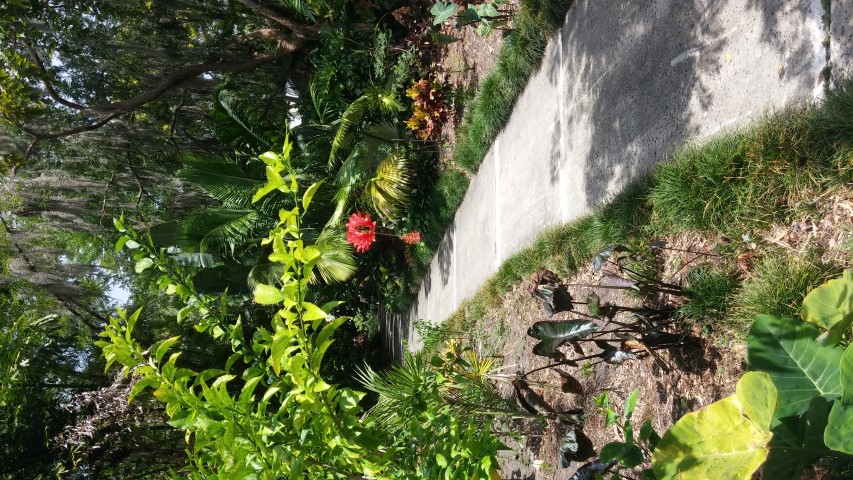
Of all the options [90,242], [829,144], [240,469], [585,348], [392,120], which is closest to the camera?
[240,469]

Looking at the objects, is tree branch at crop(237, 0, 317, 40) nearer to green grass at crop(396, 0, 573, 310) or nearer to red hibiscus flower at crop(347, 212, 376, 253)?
red hibiscus flower at crop(347, 212, 376, 253)

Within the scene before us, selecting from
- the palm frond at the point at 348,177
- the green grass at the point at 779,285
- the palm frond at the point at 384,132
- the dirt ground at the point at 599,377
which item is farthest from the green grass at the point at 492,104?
the green grass at the point at 779,285

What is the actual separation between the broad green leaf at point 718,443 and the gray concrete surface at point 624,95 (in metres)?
1.79

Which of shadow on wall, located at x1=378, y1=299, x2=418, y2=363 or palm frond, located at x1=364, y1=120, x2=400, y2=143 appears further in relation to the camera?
shadow on wall, located at x1=378, y1=299, x2=418, y2=363

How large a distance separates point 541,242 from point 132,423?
235 inches


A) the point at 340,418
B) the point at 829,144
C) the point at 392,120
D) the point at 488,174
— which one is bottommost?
the point at 340,418

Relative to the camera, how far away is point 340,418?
255 centimetres

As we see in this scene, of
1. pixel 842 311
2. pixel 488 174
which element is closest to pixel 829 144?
pixel 842 311

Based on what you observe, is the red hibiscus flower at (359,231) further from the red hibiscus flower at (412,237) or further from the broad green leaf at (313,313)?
the broad green leaf at (313,313)

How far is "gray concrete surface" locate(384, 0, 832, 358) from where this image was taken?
308 cm

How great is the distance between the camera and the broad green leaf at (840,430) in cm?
168

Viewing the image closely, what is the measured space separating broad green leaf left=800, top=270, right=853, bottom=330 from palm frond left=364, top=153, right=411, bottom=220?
5990 millimetres

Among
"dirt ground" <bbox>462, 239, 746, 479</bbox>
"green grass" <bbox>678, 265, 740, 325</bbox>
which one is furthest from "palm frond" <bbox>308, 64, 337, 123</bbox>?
"green grass" <bbox>678, 265, 740, 325</bbox>

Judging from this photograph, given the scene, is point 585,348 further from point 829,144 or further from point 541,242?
point 829,144
